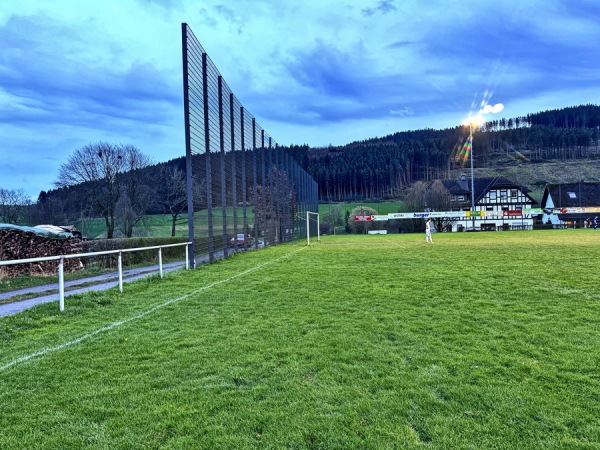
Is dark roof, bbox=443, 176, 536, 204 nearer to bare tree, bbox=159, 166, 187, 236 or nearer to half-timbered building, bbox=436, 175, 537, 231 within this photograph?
half-timbered building, bbox=436, 175, 537, 231

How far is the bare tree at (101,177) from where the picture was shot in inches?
1369

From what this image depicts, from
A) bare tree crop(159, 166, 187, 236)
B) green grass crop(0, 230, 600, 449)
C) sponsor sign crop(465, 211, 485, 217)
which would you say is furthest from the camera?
sponsor sign crop(465, 211, 485, 217)

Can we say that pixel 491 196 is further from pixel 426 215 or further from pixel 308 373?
pixel 308 373

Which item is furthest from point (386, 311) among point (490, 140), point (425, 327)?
point (490, 140)

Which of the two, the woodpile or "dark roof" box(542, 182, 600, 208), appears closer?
the woodpile

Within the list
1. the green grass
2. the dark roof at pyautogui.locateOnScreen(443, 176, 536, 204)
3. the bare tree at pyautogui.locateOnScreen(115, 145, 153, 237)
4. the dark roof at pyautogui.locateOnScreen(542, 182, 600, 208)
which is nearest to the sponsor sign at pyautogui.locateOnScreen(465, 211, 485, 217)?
the dark roof at pyautogui.locateOnScreen(443, 176, 536, 204)

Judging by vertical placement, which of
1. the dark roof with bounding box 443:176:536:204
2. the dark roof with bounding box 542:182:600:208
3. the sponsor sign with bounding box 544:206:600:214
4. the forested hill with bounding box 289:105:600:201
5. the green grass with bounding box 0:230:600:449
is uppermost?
the forested hill with bounding box 289:105:600:201

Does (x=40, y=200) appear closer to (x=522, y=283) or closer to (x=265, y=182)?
(x=265, y=182)

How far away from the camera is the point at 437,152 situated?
10594 cm

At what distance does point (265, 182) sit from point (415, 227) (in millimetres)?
33426

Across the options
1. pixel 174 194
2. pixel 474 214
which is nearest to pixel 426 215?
pixel 474 214

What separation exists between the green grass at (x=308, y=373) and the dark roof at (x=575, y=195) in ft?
220

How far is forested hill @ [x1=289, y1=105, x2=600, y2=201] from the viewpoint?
3821 inches

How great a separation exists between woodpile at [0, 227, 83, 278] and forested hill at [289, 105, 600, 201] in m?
75.6
